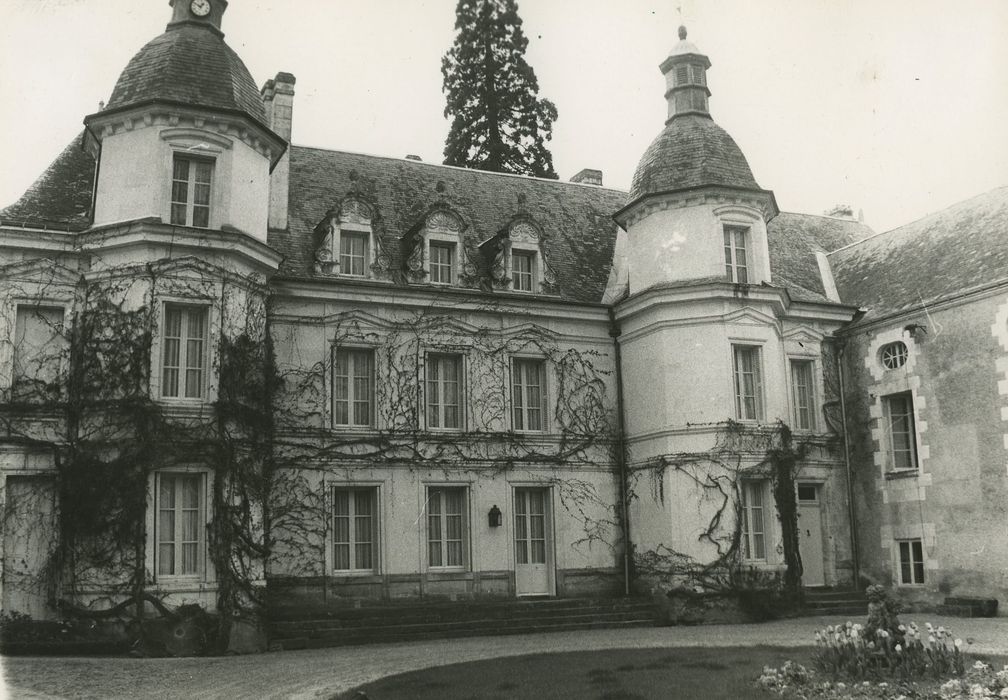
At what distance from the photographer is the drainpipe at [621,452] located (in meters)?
21.1

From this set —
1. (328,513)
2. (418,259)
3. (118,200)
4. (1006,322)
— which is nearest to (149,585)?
(328,513)

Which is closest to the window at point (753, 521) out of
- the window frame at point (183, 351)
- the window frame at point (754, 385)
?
the window frame at point (754, 385)

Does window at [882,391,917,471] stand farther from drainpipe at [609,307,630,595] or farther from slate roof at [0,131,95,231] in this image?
slate roof at [0,131,95,231]

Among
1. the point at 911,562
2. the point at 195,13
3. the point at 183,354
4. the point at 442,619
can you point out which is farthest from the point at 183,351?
the point at 911,562

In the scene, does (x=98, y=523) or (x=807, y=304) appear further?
(x=807, y=304)

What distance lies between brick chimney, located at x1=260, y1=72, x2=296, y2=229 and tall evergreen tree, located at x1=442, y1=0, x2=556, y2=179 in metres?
9.87

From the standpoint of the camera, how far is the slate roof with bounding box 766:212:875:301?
23.9m

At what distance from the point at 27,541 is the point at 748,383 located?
567 inches

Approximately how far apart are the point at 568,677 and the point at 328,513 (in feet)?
26.5

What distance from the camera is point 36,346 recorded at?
55.3ft

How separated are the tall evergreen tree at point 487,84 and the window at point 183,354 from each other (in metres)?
15.9

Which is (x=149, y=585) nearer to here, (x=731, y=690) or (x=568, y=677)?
(x=568, y=677)

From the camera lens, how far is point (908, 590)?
20.3 meters

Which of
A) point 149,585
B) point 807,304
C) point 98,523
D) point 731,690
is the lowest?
point 731,690
